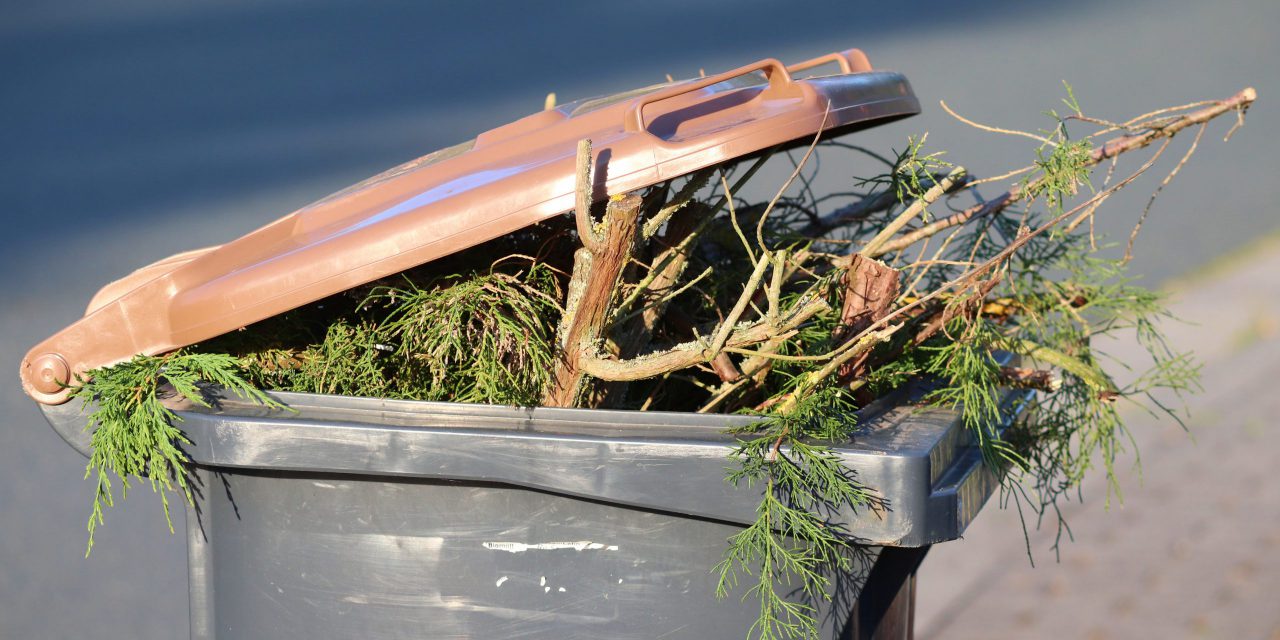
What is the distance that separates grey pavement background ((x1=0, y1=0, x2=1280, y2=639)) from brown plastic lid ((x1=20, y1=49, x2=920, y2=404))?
2.42m

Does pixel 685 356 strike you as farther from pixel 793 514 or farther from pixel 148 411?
pixel 148 411

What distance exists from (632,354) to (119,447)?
71cm

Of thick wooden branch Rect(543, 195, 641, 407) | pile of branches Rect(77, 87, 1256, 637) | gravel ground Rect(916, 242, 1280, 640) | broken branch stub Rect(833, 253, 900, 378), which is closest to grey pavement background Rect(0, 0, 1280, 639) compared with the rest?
gravel ground Rect(916, 242, 1280, 640)

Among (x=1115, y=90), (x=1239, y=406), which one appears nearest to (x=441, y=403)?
(x=1239, y=406)

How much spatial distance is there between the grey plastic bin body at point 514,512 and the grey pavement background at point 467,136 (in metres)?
2.46

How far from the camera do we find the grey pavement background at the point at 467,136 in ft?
13.1

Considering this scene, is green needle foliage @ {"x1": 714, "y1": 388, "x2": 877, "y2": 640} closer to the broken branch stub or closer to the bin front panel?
the bin front panel

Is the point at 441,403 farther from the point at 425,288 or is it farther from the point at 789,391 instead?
Answer: the point at 789,391

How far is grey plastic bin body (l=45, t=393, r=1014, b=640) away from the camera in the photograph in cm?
143

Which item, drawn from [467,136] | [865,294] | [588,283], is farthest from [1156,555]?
[467,136]

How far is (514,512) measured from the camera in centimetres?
150

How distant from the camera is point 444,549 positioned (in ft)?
4.96

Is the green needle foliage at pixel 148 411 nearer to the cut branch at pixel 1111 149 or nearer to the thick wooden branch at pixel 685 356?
the thick wooden branch at pixel 685 356

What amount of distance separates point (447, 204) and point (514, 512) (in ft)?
1.32
